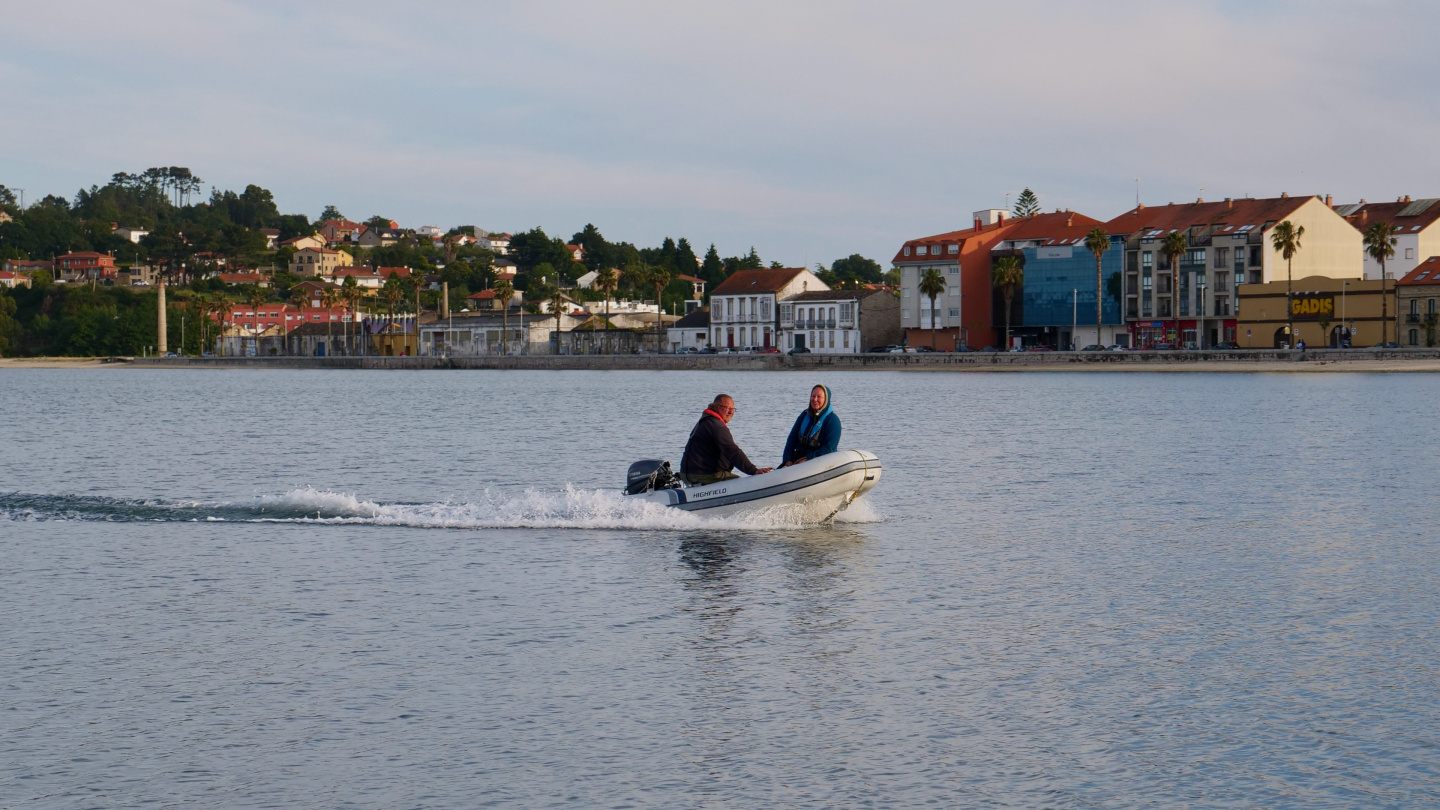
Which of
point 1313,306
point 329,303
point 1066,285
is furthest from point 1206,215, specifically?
point 329,303

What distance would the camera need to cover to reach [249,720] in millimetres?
11312

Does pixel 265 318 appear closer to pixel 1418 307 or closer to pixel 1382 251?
pixel 1382 251

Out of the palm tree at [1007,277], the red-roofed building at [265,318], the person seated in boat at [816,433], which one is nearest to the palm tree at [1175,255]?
the palm tree at [1007,277]

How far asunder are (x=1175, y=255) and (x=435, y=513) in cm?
10268

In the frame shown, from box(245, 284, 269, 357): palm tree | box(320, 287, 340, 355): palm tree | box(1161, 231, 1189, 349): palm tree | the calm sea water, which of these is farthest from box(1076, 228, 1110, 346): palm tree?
box(245, 284, 269, 357): palm tree

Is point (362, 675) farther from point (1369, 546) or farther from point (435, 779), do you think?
point (1369, 546)

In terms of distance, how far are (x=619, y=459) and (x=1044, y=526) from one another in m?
16.0

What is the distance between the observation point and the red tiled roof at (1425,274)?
10350 cm

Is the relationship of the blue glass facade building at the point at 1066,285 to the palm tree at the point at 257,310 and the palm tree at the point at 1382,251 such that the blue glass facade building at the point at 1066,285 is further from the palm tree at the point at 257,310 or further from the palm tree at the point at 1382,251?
the palm tree at the point at 257,310

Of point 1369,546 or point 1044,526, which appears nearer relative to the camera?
point 1369,546

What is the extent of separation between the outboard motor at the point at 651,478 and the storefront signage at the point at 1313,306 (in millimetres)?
97110

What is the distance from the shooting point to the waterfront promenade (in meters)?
104

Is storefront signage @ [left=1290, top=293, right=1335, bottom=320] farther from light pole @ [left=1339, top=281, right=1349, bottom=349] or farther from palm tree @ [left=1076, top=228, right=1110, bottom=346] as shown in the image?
palm tree @ [left=1076, top=228, right=1110, bottom=346]

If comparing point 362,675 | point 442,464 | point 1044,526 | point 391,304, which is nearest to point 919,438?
point 442,464
